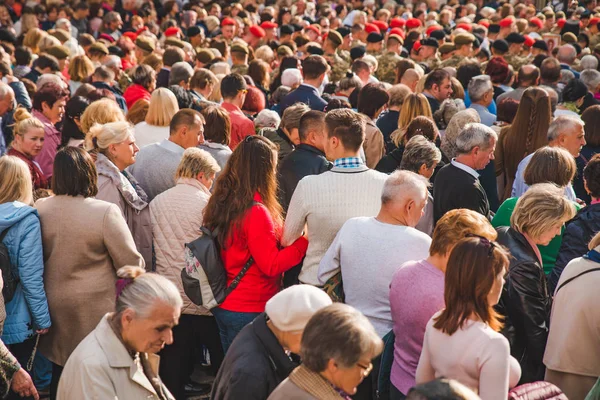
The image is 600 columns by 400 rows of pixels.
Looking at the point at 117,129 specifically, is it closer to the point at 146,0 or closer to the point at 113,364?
the point at 113,364

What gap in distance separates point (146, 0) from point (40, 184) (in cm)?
1401

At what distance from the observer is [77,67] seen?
30.4 ft

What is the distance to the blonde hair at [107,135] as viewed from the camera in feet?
17.0

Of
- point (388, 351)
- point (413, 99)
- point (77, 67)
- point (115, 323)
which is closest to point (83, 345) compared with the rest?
point (115, 323)

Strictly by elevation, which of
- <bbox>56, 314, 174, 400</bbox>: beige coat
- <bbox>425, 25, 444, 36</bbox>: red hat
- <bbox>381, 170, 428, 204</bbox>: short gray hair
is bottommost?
<bbox>425, 25, 444, 36</bbox>: red hat

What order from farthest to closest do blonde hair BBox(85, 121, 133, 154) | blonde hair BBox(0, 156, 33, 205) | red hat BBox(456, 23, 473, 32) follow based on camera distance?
red hat BBox(456, 23, 473, 32) < blonde hair BBox(85, 121, 133, 154) < blonde hair BBox(0, 156, 33, 205)

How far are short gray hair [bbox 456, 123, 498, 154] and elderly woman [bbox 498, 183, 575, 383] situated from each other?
1.09m

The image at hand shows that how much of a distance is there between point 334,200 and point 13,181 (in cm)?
181

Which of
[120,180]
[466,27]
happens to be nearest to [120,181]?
[120,180]

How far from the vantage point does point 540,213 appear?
4.15 m

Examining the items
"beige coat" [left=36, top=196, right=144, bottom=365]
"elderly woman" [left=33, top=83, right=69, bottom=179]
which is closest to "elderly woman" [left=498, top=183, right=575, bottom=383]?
"beige coat" [left=36, top=196, right=144, bottom=365]

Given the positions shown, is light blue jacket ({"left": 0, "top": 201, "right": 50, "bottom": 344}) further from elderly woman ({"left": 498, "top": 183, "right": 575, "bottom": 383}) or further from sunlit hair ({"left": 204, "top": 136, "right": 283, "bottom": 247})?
elderly woman ({"left": 498, "top": 183, "right": 575, "bottom": 383})

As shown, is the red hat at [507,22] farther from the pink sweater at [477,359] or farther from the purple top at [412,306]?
the pink sweater at [477,359]

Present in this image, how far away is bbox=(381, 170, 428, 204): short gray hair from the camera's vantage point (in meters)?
3.93
